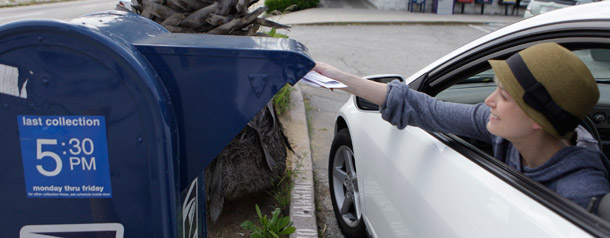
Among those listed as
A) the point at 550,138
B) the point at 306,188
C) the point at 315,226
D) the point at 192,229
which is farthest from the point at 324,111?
the point at 550,138

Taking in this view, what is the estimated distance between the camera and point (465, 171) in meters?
1.74

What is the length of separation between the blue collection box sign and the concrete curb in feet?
5.99

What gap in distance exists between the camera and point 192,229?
81.3 inches

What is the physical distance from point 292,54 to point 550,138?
0.88 m

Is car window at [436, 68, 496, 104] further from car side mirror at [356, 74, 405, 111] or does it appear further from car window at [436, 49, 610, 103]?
car side mirror at [356, 74, 405, 111]

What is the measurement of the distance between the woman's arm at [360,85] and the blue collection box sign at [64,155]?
3.05 ft

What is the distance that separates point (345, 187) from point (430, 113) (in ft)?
4.95

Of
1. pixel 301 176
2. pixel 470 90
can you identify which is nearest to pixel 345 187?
pixel 301 176

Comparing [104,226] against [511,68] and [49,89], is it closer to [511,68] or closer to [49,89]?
[49,89]

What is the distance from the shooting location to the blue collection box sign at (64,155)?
151 cm

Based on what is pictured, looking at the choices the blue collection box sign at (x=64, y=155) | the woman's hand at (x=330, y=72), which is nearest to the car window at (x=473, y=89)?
the woman's hand at (x=330, y=72)

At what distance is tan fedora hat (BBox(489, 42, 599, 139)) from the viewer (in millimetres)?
1462

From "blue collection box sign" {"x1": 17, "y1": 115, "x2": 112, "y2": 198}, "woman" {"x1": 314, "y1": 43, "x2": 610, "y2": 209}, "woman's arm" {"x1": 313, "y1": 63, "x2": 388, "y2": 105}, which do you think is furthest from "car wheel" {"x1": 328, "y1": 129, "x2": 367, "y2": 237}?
"blue collection box sign" {"x1": 17, "y1": 115, "x2": 112, "y2": 198}

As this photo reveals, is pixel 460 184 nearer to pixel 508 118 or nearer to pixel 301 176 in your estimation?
pixel 508 118
